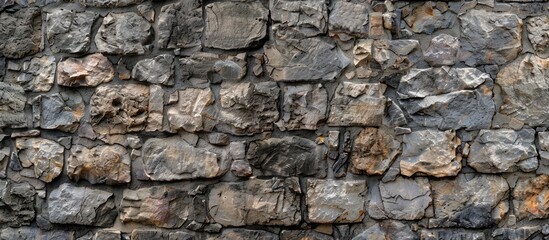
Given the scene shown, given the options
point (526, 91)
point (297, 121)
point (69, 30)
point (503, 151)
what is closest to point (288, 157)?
point (297, 121)

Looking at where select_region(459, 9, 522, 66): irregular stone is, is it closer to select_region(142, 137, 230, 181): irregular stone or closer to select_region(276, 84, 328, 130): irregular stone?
select_region(276, 84, 328, 130): irregular stone

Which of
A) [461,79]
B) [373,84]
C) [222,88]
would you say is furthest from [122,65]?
[461,79]

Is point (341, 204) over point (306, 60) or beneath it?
beneath

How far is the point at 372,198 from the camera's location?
2.70m

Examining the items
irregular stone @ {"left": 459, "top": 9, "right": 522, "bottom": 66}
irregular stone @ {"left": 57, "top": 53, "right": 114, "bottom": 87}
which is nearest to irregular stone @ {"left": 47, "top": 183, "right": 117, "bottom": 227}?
irregular stone @ {"left": 57, "top": 53, "right": 114, "bottom": 87}

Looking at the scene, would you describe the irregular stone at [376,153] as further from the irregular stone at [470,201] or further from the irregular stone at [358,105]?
the irregular stone at [470,201]

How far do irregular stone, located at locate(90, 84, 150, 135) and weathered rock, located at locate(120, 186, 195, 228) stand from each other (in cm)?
29

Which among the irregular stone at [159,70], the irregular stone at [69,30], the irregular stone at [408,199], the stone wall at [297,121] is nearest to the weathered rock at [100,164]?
the stone wall at [297,121]

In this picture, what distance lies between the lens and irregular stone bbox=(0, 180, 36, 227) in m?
2.89

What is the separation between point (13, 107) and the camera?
2906 mm

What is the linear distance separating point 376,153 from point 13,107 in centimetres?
163

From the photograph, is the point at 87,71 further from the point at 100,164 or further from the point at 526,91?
the point at 526,91

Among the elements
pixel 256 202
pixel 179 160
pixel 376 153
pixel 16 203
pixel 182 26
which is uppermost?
pixel 182 26

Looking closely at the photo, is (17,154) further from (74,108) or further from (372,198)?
(372,198)
